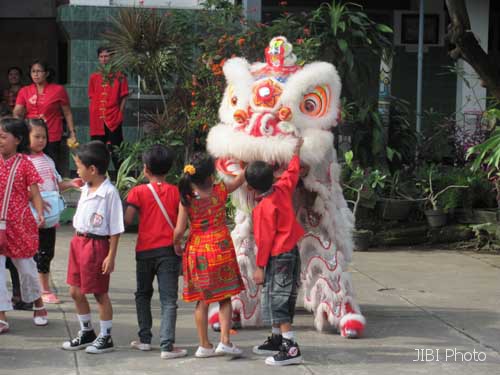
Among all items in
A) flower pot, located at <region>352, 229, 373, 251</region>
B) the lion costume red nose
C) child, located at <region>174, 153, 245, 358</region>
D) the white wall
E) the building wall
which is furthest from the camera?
the white wall

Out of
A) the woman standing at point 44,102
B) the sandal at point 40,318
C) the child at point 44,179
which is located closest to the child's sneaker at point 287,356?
the sandal at point 40,318

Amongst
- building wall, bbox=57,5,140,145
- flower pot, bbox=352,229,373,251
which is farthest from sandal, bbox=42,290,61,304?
building wall, bbox=57,5,140,145

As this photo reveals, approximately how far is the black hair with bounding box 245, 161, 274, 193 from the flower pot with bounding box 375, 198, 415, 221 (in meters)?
4.12

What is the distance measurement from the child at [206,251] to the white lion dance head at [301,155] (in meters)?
0.45

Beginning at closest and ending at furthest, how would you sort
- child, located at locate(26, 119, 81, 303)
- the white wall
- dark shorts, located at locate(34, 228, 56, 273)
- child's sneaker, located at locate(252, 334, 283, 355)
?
child's sneaker, located at locate(252, 334, 283, 355) < child, located at locate(26, 119, 81, 303) < dark shorts, located at locate(34, 228, 56, 273) < the white wall

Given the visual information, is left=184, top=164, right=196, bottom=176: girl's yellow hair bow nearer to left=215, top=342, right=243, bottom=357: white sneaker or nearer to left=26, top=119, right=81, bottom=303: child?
left=215, top=342, right=243, bottom=357: white sneaker

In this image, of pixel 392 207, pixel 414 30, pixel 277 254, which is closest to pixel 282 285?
pixel 277 254

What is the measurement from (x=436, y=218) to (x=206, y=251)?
457cm

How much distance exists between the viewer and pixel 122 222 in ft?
17.4

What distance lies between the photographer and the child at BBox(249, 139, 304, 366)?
206 inches

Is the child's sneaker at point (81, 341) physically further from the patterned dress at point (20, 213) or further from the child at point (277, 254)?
the child at point (277, 254)

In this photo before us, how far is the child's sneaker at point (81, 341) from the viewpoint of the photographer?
5438 mm

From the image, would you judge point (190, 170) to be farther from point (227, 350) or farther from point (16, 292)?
point (16, 292)

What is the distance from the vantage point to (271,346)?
5363 millimetres
